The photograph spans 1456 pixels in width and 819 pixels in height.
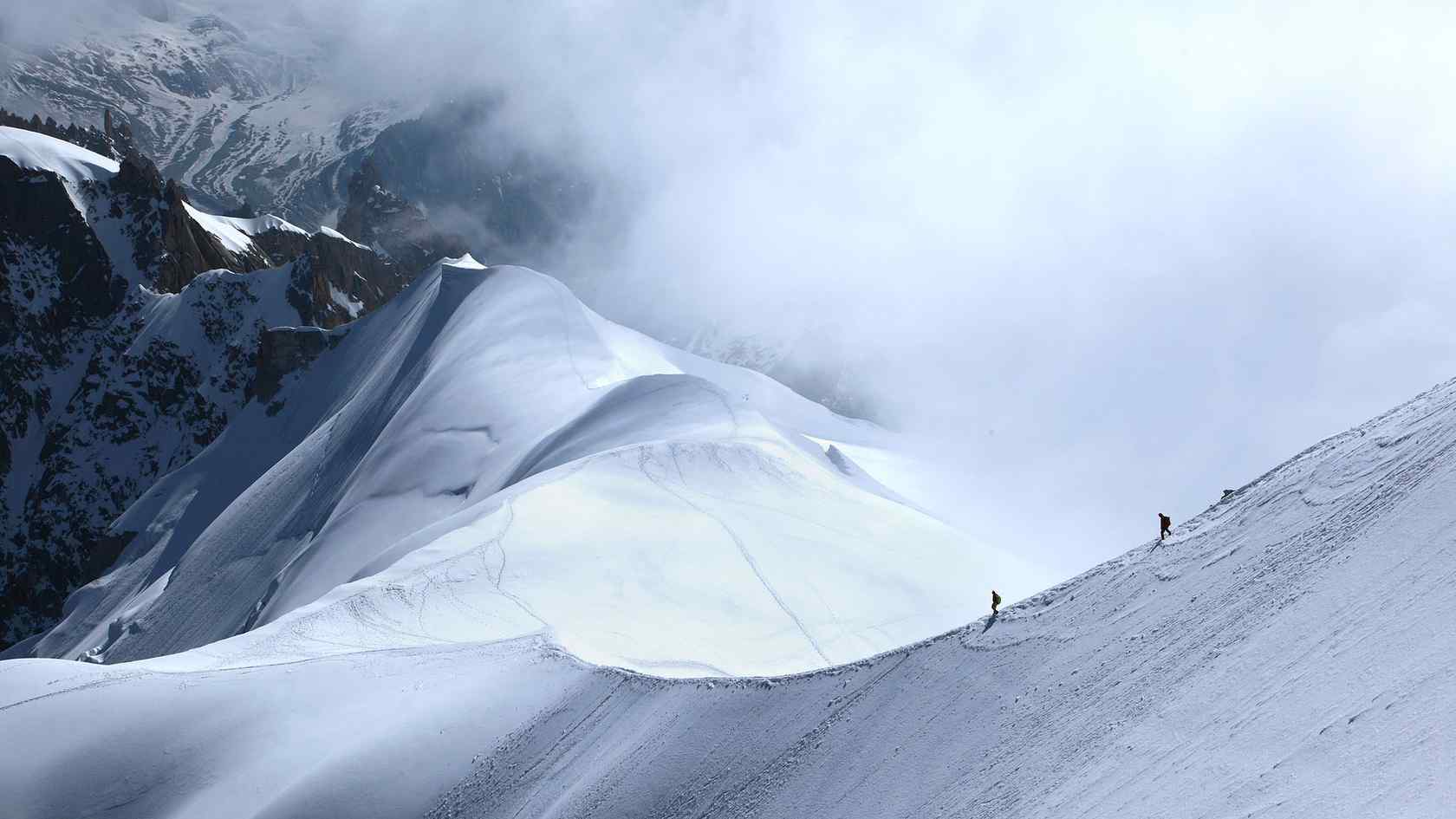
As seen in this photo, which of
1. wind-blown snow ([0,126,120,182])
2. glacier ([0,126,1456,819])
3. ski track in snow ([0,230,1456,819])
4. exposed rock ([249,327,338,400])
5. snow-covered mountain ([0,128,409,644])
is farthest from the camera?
wind-blown snow ([0,126,120,182])

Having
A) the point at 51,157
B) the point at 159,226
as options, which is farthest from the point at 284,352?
the point at 51,157

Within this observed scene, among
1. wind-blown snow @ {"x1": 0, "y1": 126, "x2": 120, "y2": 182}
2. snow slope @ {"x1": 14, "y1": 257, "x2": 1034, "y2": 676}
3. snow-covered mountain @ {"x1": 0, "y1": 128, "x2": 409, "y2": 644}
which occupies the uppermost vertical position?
wind-blown snow @ {"x1": 0, "y1": 126, "x2": 120, "y2": 182}

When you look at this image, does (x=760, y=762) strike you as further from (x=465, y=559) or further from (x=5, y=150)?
(x=5, y=150)

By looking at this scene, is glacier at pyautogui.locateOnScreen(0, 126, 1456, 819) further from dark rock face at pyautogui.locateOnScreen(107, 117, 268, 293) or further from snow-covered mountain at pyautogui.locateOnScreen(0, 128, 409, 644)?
dark rock face at pyautogui.locateOnScreen(107, 117, 268, 293)

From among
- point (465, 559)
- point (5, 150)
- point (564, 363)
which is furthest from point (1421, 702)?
point (5, 150)

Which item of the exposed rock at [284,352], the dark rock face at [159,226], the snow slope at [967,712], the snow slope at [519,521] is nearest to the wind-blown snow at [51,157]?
the dark rock face at [159,226]

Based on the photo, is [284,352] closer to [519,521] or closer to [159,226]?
[159,226]

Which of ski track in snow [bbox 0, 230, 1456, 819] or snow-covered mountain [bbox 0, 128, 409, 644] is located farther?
snow-covered mountain [bbox 0, 128, 409, 644]

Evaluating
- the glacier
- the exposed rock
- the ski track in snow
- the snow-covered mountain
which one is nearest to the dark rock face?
the snow-covered mountain
